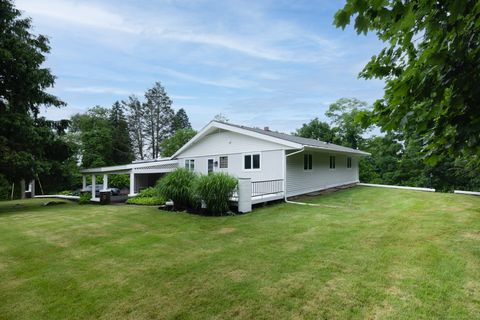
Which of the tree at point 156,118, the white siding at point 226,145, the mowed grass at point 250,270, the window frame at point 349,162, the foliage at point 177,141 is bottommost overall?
the mowed grass at point 250,270

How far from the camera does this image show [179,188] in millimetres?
11609

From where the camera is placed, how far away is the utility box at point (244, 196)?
10727mm

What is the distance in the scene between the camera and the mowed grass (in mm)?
3401

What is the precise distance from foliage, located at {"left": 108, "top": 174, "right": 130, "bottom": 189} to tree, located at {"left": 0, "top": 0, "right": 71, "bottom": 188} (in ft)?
30.2

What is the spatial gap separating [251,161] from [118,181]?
17.1 m

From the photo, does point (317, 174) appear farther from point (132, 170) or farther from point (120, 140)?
point (120, 140)

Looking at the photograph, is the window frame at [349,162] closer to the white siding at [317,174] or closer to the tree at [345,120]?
the white siding at [317,174]

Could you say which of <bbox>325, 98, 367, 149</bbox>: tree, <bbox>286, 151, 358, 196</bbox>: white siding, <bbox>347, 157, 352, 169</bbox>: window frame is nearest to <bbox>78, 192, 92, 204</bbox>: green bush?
<bbox>286, 151, 358, 196</bbox>: white siding

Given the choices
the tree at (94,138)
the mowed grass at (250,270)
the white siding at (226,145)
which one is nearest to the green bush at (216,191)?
the mowed grass at (250,270)

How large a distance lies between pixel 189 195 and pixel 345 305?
8753 millimetres

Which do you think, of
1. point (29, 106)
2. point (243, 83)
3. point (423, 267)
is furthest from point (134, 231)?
point (243, 83)

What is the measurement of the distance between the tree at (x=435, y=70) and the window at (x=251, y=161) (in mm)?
11524

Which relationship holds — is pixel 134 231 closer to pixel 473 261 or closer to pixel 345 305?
pixel 345 305

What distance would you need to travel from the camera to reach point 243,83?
27.2m
